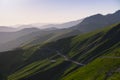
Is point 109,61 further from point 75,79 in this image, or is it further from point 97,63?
point 75,79

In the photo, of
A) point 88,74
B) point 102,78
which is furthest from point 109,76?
point 88,74

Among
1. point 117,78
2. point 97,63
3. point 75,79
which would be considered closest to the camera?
point 117,78

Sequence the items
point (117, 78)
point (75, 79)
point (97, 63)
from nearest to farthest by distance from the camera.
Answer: point (117, 78) < point (75, 79) < point (97, 63)

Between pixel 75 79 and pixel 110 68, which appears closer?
pixel 110 68

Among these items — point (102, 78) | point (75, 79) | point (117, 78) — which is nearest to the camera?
point (117, 78)

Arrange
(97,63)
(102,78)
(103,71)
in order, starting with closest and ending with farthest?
(102,78) < (103,71) < (97,63)

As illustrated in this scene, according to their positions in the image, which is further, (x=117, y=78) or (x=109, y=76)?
(x=109, y=76)

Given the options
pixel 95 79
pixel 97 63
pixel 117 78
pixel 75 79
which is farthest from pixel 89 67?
pixel 117 78

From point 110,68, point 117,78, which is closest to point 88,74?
point 110,68

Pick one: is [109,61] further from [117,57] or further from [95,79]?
[95,79]
